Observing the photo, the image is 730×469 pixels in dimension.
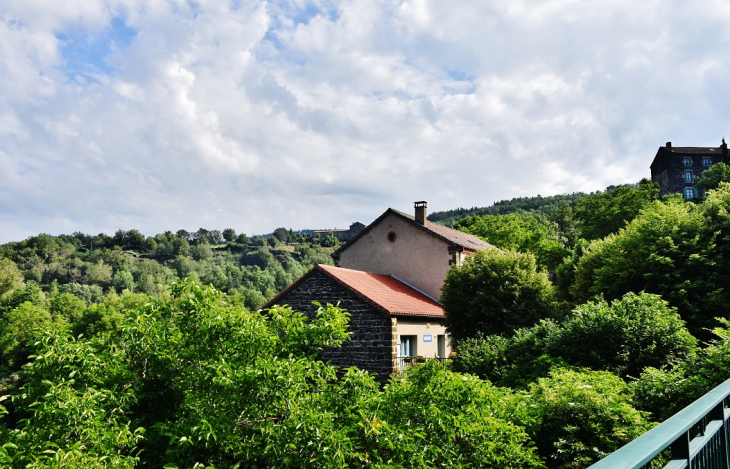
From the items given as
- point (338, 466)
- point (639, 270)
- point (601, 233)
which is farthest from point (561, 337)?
point (601, 233)

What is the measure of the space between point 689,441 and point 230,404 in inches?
258

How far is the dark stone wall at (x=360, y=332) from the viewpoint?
21.2 metres

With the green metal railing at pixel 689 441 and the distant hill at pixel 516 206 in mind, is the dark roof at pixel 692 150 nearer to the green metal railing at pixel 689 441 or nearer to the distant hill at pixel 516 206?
the distant hill at pixel 516 206

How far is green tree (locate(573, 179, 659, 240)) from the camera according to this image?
1832 inches

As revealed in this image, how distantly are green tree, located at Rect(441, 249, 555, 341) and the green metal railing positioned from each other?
1962cm

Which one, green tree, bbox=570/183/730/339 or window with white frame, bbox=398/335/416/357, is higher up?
green tree, bbox=570/183/730/339

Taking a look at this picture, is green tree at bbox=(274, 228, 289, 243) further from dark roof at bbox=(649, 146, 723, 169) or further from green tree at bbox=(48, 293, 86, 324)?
dark roof at bbox=(649, 146, 723, 169)

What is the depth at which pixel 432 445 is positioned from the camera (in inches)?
295

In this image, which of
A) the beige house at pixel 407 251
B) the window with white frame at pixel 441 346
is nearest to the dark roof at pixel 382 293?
the beige house at pixel 407 251

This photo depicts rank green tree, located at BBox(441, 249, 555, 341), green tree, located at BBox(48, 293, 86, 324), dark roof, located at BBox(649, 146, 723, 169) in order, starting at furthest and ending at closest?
dark roof, located at BBox(649, 146, 723, 169)
green tree, located at BBox(48, 293, 86, 324)
green tree, located at BBox(441, 249, 555, 341)

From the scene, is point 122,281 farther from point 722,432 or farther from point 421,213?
point 722,432

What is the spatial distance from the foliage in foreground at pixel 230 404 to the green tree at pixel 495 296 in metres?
14.0

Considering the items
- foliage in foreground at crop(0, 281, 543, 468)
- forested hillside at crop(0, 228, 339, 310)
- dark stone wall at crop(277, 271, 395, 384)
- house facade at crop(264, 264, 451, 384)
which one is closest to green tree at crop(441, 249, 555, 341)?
house facade at crop(264, 264, 451, 384)

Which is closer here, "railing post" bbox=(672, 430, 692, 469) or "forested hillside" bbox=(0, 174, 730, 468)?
"railing post" bbox=(672, 430, 692, 469)
